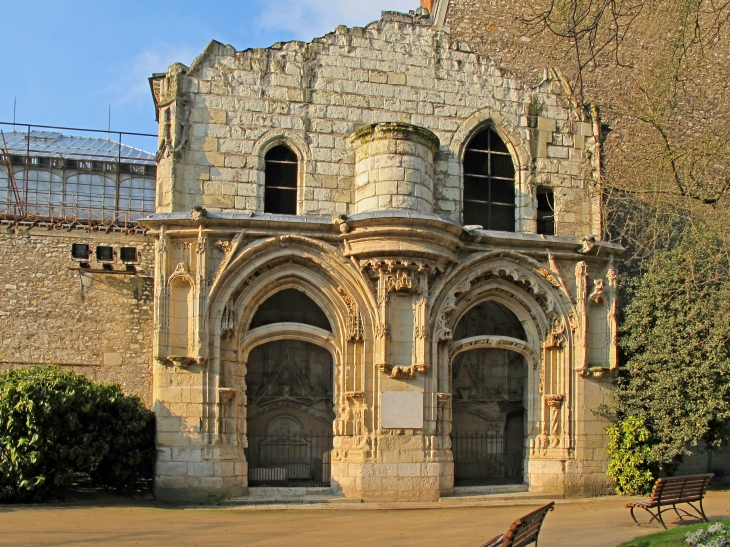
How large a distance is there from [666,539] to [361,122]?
29.3 feet

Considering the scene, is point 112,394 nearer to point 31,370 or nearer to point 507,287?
point 31,370

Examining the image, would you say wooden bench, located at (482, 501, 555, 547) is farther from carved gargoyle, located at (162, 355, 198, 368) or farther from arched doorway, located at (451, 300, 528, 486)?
arched doorway, located at (451, 300, 528, 486)

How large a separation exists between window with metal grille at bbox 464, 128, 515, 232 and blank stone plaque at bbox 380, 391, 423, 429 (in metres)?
3.68

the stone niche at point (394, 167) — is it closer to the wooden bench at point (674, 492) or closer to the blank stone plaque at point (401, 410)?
the blank stone plaque at point (401, 410)

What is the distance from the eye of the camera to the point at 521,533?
7965 mm

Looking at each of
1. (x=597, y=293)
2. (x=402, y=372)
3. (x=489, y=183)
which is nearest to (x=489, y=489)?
(x=402, y=372)

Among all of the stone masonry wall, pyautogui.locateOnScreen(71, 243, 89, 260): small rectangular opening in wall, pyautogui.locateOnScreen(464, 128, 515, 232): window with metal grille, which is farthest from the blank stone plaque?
pyautogui.locateOnScreen(71, 243, 89, 260): small rectangular opening in wall

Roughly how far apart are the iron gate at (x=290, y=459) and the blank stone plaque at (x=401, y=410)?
5.00 ft

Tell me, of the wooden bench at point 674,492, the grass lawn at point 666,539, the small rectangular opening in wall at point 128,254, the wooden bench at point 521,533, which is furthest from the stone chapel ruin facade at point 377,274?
the wooden bench at point 521,533

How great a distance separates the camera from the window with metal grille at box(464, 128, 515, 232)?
1606 centimetres

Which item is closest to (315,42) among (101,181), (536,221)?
(536,221)

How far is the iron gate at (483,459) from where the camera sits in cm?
1612

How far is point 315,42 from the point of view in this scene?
15477 millimetres

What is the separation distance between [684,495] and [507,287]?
17.6 feet
